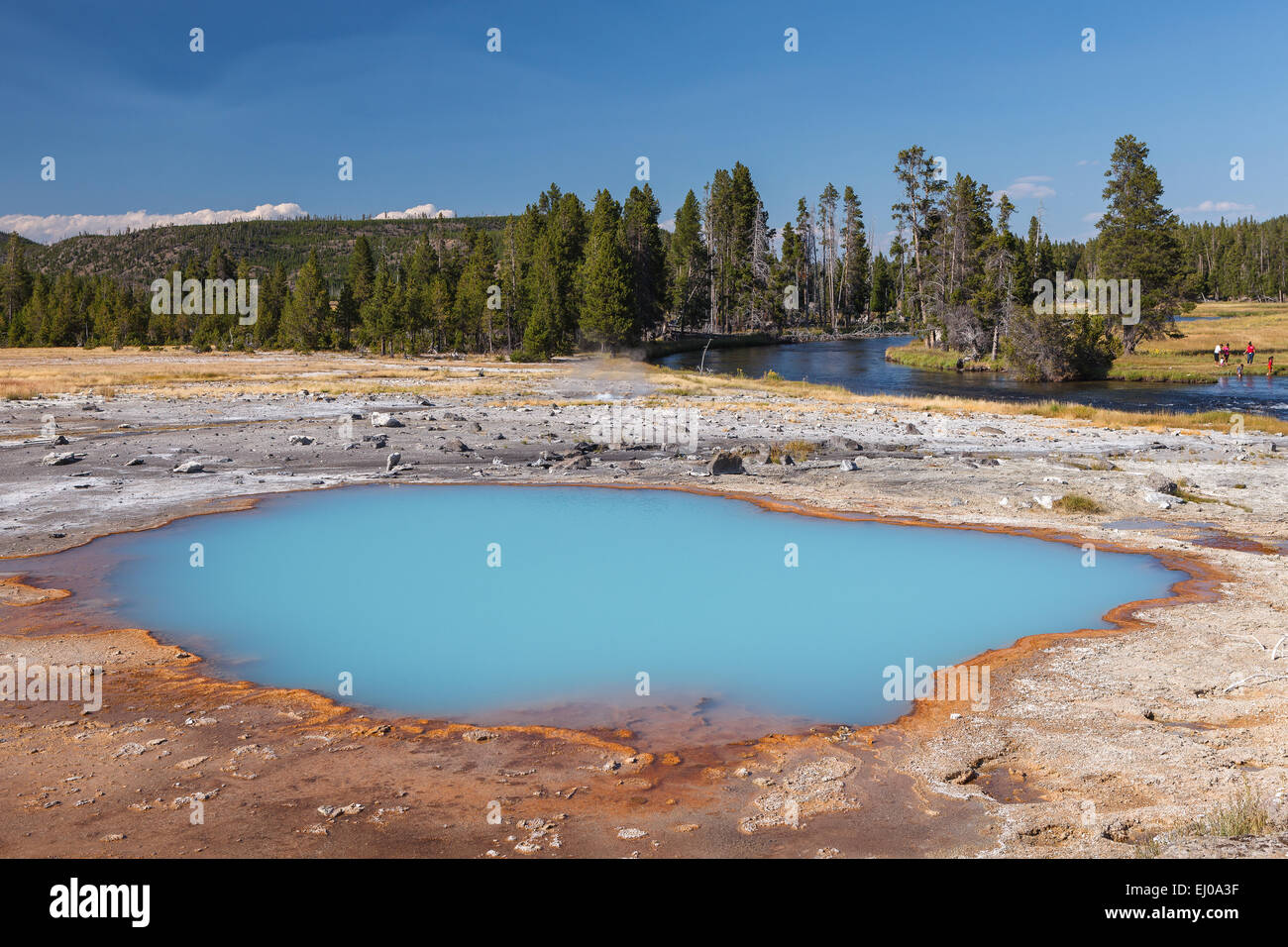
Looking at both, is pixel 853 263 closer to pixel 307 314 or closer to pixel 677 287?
pixel 677 287

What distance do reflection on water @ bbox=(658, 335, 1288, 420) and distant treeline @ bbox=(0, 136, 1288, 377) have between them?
449 centimetres

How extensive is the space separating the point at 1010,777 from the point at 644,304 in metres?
75.3

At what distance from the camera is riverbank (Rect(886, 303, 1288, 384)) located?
2071 inches

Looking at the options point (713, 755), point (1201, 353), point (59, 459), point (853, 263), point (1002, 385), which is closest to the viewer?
point (713, 755)

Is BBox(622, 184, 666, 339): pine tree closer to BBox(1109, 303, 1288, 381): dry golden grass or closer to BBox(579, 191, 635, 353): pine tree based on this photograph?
BBox(579, 191, 635, 353): pine tree

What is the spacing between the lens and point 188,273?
111 meters

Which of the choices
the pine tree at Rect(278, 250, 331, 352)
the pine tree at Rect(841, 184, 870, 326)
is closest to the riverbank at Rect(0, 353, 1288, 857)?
the pine tree at Rect(278, 250, 331, 352)

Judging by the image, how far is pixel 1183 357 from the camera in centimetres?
5912

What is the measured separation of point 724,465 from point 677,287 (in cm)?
7502

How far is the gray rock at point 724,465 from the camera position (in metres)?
20.8

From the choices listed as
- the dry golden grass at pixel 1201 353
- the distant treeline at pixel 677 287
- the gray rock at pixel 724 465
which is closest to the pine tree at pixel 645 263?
the distant treeline at pixel 677 287

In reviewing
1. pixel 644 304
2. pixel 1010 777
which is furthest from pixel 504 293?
pixel 1010 777

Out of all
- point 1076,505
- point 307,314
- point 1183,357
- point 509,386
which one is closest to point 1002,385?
point 1183,357
